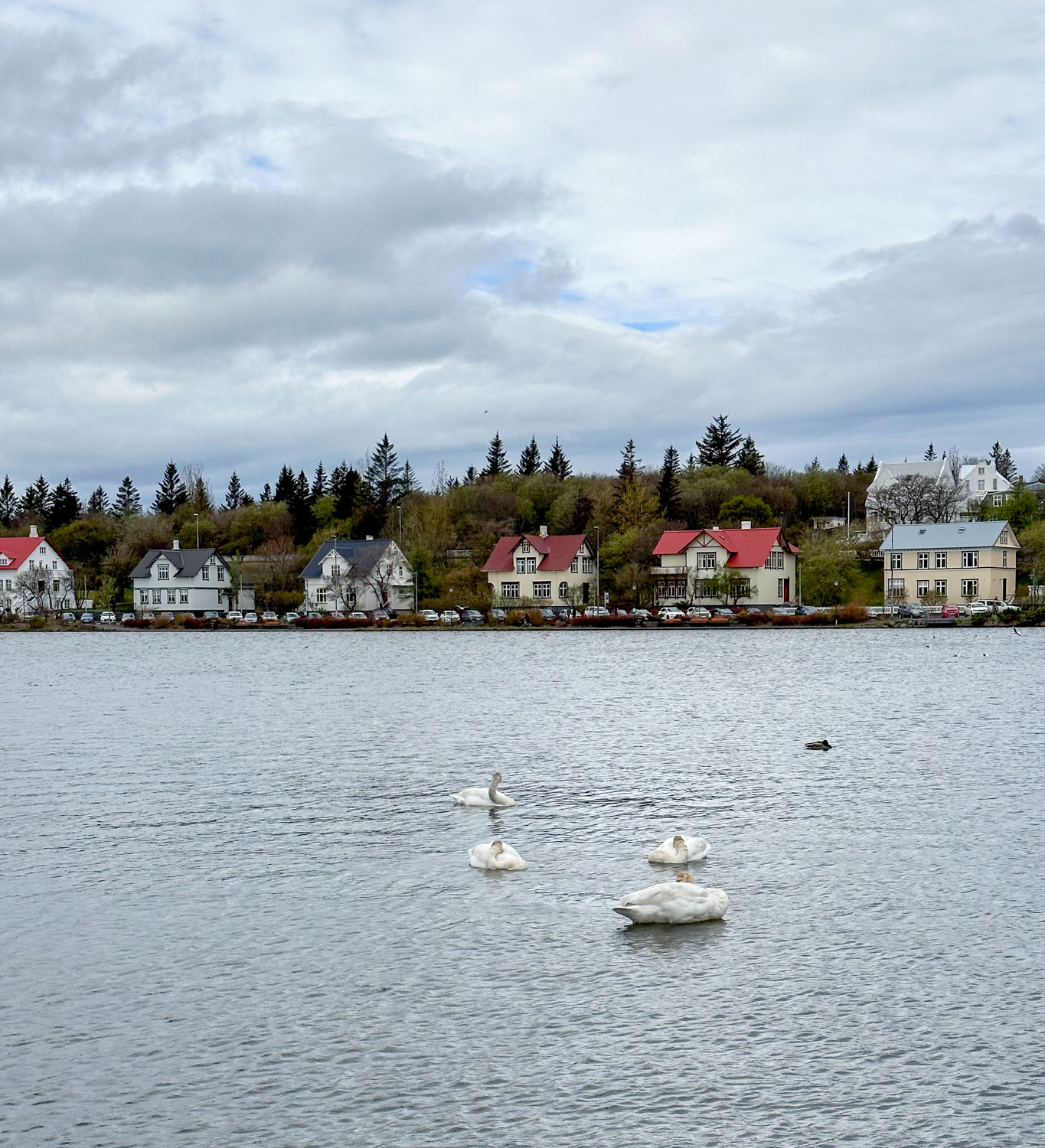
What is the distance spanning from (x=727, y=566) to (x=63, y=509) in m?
84.6

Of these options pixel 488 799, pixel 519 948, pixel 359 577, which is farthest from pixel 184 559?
pixel 519 948

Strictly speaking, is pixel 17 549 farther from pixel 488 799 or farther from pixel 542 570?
pixel 488 799

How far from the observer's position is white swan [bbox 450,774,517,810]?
66.5 feet

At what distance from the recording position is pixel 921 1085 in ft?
30.8

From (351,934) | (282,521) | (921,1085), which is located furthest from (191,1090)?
(282,521)

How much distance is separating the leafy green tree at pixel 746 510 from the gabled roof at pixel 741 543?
11.4 m

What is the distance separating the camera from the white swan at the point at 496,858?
51.9 feet

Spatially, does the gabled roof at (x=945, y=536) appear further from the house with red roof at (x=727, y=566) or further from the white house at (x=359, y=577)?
the white house at (x=359, y=577)

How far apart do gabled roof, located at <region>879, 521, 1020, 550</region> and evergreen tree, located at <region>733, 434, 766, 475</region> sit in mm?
32678

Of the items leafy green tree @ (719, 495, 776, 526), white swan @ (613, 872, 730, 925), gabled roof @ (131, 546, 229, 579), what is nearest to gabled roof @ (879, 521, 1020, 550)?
leafy green tree @ (719, 495, 776, 526)

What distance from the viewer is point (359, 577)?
10844 centimetres

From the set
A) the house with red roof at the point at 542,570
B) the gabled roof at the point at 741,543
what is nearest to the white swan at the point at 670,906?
the gabled roof at the point at 741,543

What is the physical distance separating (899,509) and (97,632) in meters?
76.4

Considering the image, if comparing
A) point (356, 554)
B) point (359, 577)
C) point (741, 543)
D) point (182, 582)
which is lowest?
point (182, 582)
